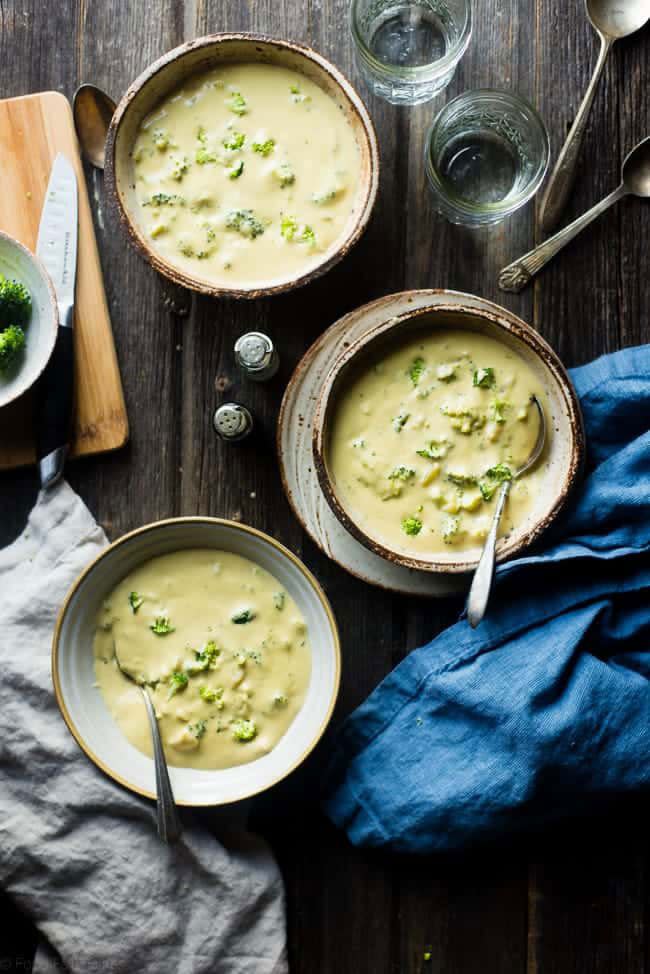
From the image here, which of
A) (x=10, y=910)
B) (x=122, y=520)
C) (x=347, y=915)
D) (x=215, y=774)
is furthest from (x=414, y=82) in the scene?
(x=10, y=910)

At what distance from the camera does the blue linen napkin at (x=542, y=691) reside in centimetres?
185

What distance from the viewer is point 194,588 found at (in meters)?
1.96

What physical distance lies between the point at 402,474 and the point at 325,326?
14.8 inches

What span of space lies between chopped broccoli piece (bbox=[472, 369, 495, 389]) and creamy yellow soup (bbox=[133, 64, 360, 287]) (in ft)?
1.23

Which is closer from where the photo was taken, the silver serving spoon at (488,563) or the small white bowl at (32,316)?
the silver serving spoon at (488,563)

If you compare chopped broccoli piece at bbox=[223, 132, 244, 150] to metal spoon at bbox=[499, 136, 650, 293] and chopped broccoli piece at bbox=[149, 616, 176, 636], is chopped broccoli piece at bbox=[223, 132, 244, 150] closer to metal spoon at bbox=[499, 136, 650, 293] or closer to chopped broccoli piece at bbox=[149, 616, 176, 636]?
metal spoon at bbox=[499, 136, 650, 293]

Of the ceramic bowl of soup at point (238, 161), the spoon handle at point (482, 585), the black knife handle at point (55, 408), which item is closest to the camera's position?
the spoon handle at point (482, 585)

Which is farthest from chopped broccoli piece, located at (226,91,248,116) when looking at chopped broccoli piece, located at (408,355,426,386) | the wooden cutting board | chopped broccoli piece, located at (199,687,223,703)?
chopped broccoli piece, located at (199,687,223,703)

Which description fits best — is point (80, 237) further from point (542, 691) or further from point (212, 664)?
point (542, 691)

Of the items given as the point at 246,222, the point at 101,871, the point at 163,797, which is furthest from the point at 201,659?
the point at 246,222

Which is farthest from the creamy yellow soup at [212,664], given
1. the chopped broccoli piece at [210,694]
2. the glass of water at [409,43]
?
the glass of water at [409,43]

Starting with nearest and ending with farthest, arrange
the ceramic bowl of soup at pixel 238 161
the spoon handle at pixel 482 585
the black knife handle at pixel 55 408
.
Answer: the spoon handle at pixel 482 585
the ceramic bowl of soup at pixel 238 161
the black knife handle at pixel 55 408

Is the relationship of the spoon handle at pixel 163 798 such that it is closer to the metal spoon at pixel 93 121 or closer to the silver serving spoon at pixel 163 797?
the silver serving spoon at pixel 163 797

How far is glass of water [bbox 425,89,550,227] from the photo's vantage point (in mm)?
2014
